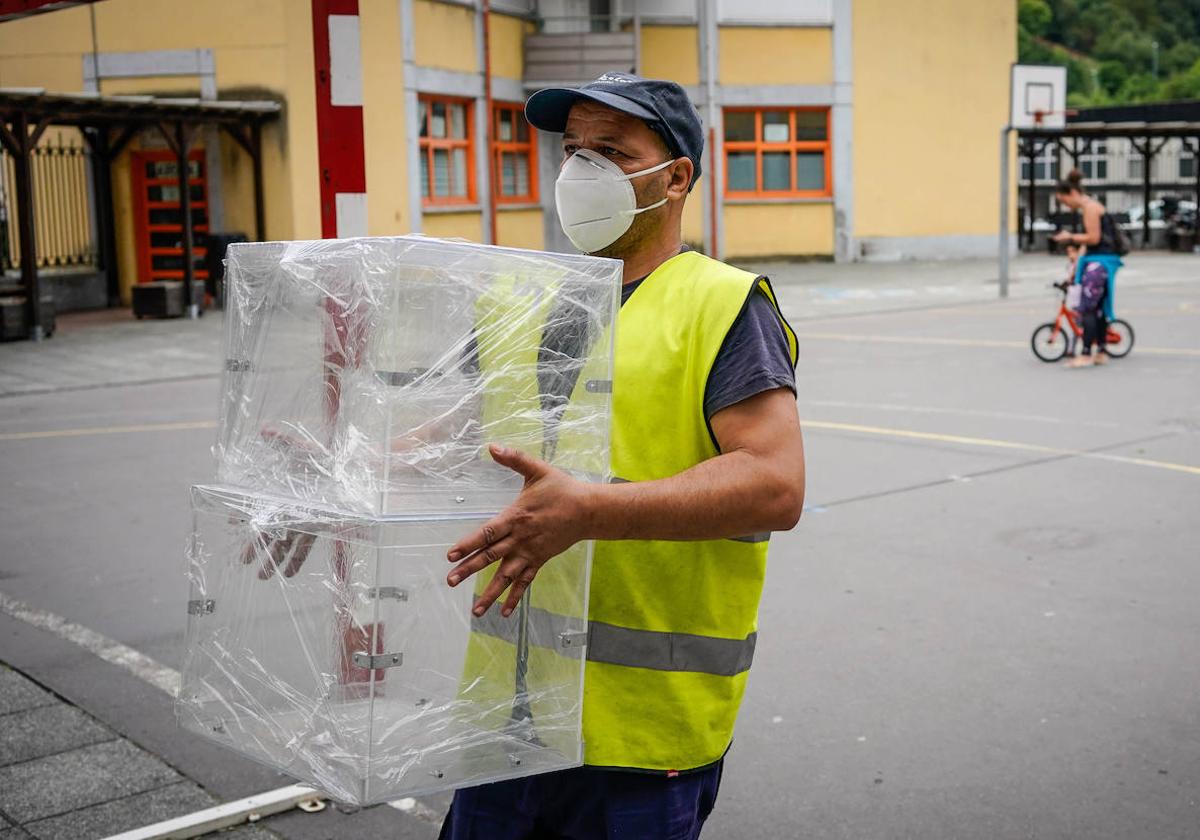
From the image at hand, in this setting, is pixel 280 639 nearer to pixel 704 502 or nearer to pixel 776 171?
pixel 704 502

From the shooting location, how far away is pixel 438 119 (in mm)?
27062

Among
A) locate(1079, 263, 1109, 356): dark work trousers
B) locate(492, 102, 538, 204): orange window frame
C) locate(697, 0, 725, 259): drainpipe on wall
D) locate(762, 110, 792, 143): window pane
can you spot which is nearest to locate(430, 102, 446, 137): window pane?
locate(492, 102, 538, 204): orange window frame

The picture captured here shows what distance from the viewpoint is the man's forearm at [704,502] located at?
2125mm

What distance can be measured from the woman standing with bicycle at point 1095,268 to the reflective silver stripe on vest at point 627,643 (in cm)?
1269

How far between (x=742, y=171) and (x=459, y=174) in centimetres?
753

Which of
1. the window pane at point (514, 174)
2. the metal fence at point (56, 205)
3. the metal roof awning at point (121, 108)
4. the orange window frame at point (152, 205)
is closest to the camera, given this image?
the metal roof awning at point (121, 108)

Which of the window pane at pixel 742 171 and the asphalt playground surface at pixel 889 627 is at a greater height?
the window pane at pixel 742 171

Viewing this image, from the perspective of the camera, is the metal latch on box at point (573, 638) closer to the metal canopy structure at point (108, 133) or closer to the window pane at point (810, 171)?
the metal canopy structure at point (108, 133)

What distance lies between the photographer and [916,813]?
429cm

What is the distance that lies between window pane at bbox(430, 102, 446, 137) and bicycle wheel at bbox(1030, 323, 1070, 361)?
15.1 meters

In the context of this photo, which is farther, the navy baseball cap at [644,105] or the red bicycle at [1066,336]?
the red bicycle at [1066,336]

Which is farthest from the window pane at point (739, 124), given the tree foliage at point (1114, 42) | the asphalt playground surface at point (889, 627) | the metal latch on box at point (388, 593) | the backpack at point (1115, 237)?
the tree foliage at point (1114, 42)

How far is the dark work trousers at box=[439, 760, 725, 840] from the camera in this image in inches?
93.1

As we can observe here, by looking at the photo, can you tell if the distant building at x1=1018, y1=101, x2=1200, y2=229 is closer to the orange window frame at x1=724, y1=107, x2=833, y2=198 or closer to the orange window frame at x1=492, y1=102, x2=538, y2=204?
the orange window frame at x1=724, y1=107, x2=833, y2=198
